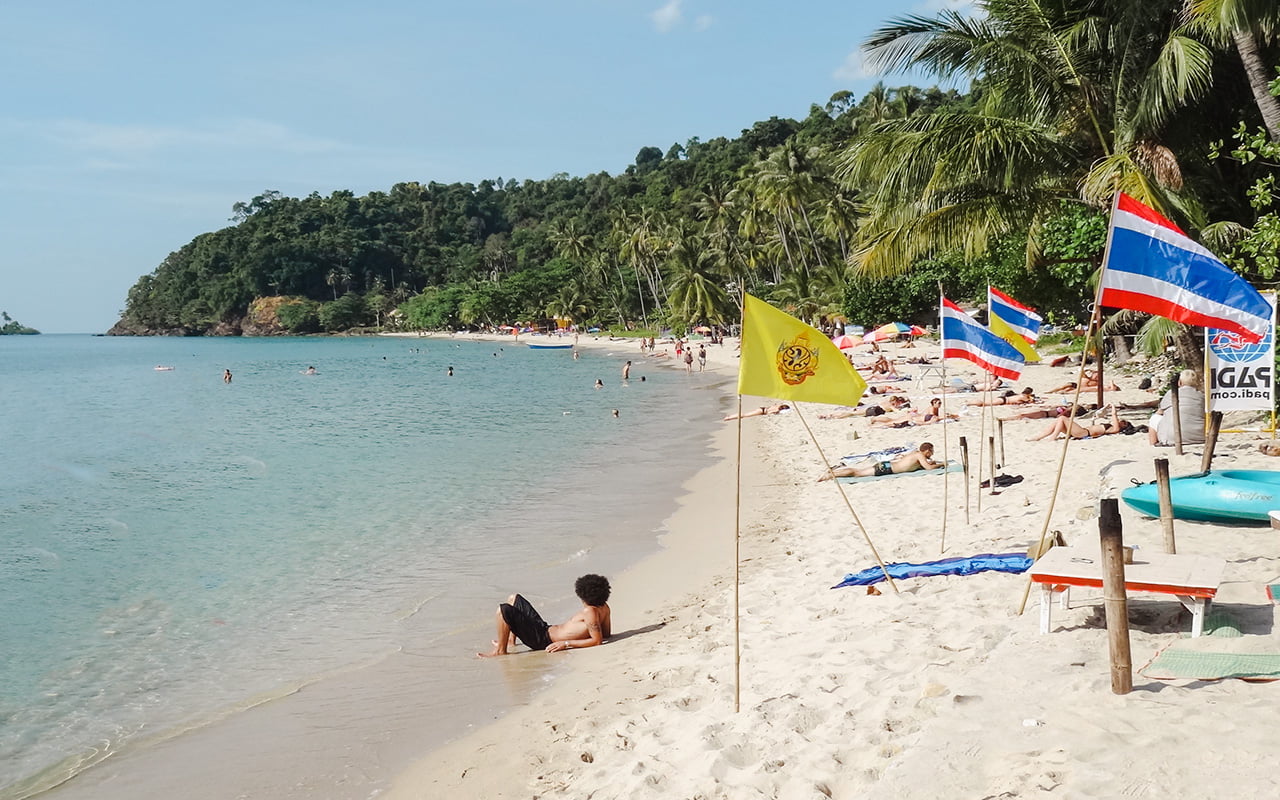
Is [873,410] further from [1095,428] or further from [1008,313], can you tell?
[1008,313]

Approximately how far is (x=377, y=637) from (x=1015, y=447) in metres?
10.1

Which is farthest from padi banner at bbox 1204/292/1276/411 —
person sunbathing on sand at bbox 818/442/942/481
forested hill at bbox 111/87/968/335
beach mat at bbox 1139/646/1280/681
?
forested hill at bbox 111/87/968/335

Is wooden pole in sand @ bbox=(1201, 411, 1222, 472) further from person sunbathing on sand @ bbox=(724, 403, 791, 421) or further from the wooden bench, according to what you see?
person sunbathing on sand @ bbox=(724, 403, 791, 421)

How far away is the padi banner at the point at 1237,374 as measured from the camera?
30.3ft

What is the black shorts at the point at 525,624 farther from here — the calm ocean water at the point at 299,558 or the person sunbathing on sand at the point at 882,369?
the person sunbathing on sand at the point at 882,369

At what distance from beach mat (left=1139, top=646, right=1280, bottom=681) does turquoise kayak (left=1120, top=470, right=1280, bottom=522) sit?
9.98ft

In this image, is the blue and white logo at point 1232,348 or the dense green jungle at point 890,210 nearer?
the blue and white logo at point 1232,348

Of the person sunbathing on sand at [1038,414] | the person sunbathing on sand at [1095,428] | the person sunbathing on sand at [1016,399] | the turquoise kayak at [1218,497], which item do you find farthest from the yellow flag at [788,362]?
the person sunbathing on sand at [1016,399]

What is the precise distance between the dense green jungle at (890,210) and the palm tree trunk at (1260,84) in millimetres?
24

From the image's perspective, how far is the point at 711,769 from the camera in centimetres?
509

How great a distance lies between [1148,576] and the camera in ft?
18.8

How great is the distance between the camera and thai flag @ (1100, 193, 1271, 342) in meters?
6.06

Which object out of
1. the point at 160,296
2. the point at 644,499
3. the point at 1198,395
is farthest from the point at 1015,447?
the point at 160,296

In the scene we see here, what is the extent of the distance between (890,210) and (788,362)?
10680 mm
